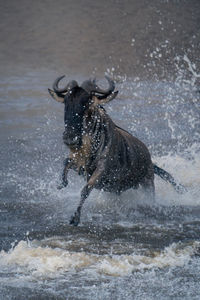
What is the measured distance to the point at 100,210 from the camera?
816 centimetres

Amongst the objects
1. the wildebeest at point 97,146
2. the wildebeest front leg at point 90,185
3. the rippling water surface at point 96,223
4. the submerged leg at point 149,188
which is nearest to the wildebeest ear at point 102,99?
the wildebeest at point 97,146

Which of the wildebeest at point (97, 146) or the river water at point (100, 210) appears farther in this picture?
the wildebeest at point (97, 146)

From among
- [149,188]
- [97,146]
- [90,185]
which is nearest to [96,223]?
[90,185]

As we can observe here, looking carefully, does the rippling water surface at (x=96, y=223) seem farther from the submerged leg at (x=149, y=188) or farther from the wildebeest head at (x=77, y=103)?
the wildebeest head at (x=77, y=103)

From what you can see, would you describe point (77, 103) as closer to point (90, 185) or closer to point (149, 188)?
point (90, 185)

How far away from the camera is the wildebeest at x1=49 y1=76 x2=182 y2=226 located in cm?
715

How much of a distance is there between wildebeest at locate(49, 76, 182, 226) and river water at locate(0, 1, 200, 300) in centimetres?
32

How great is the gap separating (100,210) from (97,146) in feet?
2.90

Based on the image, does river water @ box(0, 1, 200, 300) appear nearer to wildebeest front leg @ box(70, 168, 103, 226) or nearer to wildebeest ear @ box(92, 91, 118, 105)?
wildebeest front leg @ box(70, 168, 103, 226)

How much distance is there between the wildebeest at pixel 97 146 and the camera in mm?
7148

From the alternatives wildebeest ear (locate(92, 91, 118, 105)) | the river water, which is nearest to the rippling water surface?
the river water

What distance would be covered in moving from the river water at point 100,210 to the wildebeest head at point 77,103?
38.6 inches

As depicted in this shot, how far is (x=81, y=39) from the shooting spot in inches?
794

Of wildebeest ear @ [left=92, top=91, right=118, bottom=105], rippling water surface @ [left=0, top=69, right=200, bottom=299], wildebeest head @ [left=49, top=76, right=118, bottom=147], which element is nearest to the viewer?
rippling water surface @ [left=0, top=69, right=200, bottom=299]
